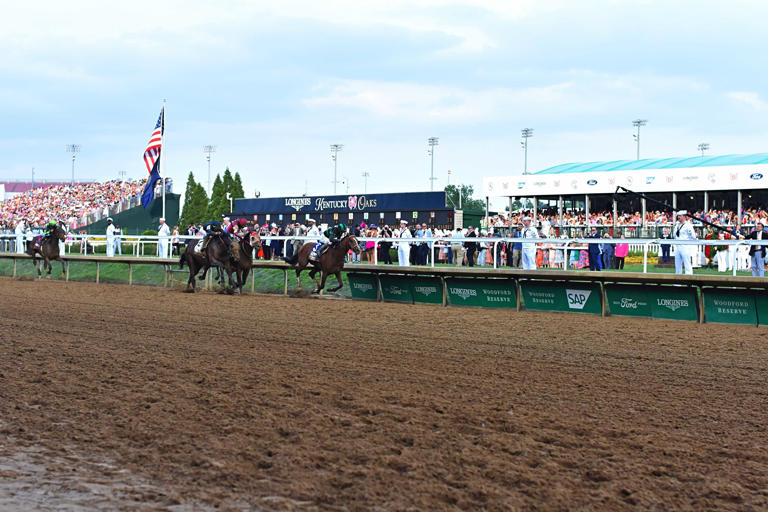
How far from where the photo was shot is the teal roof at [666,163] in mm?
37600

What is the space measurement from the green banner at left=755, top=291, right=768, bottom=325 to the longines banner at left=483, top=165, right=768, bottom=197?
22.6m

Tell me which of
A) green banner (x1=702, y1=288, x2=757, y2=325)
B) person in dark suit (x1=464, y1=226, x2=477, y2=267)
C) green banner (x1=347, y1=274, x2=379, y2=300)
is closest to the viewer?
green banner (x1=702, y1=288, x2=757, y2=325)

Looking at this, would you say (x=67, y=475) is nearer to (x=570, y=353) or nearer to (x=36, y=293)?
(x=570, y=353)

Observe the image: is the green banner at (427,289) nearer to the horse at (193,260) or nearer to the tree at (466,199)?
the horse at (193,260)

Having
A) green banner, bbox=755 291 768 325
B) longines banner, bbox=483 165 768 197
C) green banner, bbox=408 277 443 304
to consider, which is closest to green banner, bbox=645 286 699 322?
green banner, bbox=755 291 768 325

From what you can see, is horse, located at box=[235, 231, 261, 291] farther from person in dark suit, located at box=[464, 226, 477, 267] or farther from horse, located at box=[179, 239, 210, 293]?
person in dark suit, located at box=[464, 226, 477, 267]

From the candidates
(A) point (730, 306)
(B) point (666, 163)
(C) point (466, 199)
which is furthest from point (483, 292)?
(C) point (466, 199)

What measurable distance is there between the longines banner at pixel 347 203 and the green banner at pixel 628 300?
2035cm

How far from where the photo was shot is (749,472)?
4965 millimetres

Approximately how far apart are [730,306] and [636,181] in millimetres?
25369

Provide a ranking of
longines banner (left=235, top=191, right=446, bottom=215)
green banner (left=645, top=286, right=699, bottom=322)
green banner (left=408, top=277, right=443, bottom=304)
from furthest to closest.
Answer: longines banner (left=235, top=191, right=446, bottom=215), green banner (left=408, top=277, right=443, bottom=304), green banner (left=645, top=286, right=699, bottom=322)

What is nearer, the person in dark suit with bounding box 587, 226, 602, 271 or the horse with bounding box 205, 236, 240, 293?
the horse with bounding box 205, 236, 240, 293

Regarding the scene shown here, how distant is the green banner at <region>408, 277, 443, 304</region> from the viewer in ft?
56.5

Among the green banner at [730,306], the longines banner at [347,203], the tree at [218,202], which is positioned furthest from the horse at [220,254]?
the tree at [218,202]
